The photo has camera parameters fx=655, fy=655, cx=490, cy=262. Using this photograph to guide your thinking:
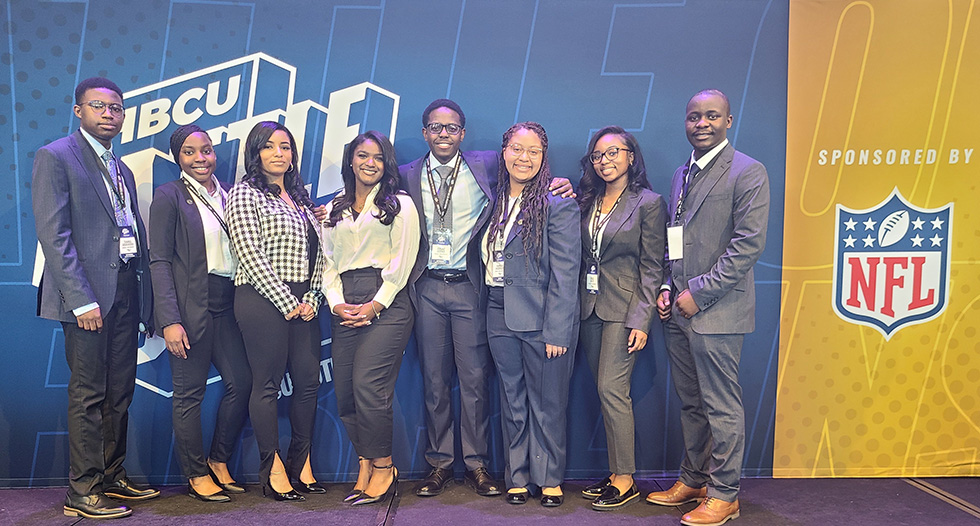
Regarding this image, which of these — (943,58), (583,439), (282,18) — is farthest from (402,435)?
(943,58)

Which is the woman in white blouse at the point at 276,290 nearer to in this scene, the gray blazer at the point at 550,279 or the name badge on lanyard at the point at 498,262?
the name badge on lanyard at the point at 498,262

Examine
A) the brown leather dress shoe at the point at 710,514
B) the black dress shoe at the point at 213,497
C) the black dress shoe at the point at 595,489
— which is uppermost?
the brown leather dress shoe at the point at 710,514

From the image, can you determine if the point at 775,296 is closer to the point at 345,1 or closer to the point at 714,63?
the point at 714,63

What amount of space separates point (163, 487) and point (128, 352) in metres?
0.86

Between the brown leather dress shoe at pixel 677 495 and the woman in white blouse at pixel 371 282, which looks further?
the brown leather dress shoe at pixel 677 495

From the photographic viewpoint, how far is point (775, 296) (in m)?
3.79

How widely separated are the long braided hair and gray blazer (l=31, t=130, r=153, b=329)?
6.13 ft

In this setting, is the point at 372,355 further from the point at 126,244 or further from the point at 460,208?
the point at 126,244

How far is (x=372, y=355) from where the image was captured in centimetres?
326

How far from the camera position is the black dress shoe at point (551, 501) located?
10.7 ft

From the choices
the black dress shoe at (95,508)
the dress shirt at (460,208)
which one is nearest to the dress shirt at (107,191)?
the black dress shoe at (95,508)

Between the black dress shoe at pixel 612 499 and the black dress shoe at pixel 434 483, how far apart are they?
79 centimetres

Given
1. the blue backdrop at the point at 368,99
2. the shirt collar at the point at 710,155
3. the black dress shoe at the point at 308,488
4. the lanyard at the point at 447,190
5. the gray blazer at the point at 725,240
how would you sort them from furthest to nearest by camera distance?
the blue backdrop at the point at 368,99 → the black dress shoe at the point at 308,488 → the lanyard at the point at 447,190 → the shirt collar at the point at 710,155 → the gray blazer at the point at 725,240

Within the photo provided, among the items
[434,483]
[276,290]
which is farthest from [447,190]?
[434,483]
